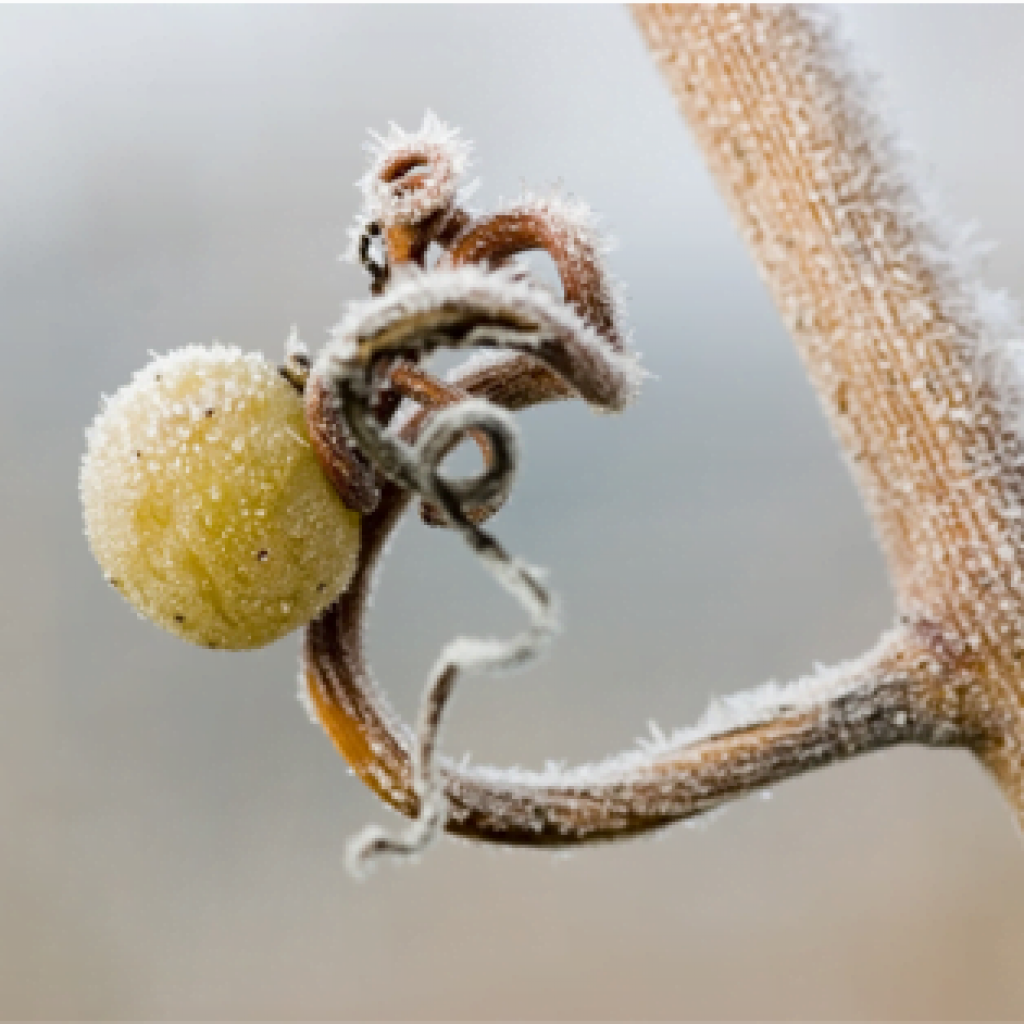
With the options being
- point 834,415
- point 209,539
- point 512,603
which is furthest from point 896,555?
point 512,603

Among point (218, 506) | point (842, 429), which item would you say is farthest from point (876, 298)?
point (218, 506)

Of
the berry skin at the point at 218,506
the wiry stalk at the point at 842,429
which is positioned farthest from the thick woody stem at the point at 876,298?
the berry skin at the point at 218,506

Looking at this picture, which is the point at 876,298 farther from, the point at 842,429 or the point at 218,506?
the point at 218,506

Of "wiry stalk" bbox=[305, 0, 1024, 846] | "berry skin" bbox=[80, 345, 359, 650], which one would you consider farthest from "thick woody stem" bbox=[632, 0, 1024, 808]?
"berry skin" bbox=[80, 345, 359, 650]

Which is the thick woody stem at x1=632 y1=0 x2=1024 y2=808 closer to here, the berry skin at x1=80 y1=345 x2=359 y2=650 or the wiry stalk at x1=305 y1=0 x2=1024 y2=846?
the wiry stalk at x1=305 y1=0 x2=1024 y2=846

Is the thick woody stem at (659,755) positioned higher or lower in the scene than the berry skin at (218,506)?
lower

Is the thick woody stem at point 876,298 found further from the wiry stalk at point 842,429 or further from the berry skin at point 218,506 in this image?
the berry skin at point 218,506

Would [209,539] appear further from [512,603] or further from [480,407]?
[512,603]
